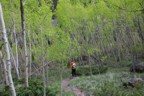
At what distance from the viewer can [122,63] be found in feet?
70.1

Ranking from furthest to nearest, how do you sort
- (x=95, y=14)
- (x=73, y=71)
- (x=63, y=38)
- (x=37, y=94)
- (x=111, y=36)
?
(x=111, y=36) → (x=95, y=14) → (x=73, y=71) → (x=63, y=38) → (x=37, y=94)

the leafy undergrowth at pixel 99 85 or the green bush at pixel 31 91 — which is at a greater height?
the green bush at pixel 31 91

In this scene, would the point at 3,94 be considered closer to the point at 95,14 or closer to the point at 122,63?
the point at 122,63

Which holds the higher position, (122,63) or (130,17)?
(130,17)

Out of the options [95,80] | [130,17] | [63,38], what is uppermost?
[130,17]

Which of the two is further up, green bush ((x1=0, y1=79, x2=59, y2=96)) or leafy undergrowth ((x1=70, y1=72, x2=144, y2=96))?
green bush ((x1=0, y1=79, x2=59, y2=96))

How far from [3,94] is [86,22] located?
65.8 feet

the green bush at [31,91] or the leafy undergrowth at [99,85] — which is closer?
the green bush at [31,91]

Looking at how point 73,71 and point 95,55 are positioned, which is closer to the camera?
point 73,71

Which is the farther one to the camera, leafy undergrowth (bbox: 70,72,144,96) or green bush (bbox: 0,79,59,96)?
leafy undergrowth (bbox: 70,72,144,96)

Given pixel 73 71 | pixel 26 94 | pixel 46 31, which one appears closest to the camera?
pixel 26 94

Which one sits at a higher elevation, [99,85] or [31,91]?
[31,91]

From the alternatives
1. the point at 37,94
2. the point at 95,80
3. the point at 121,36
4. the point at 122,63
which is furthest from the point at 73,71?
the point at 121,36

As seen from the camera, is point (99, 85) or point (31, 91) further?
point (99, 85)
